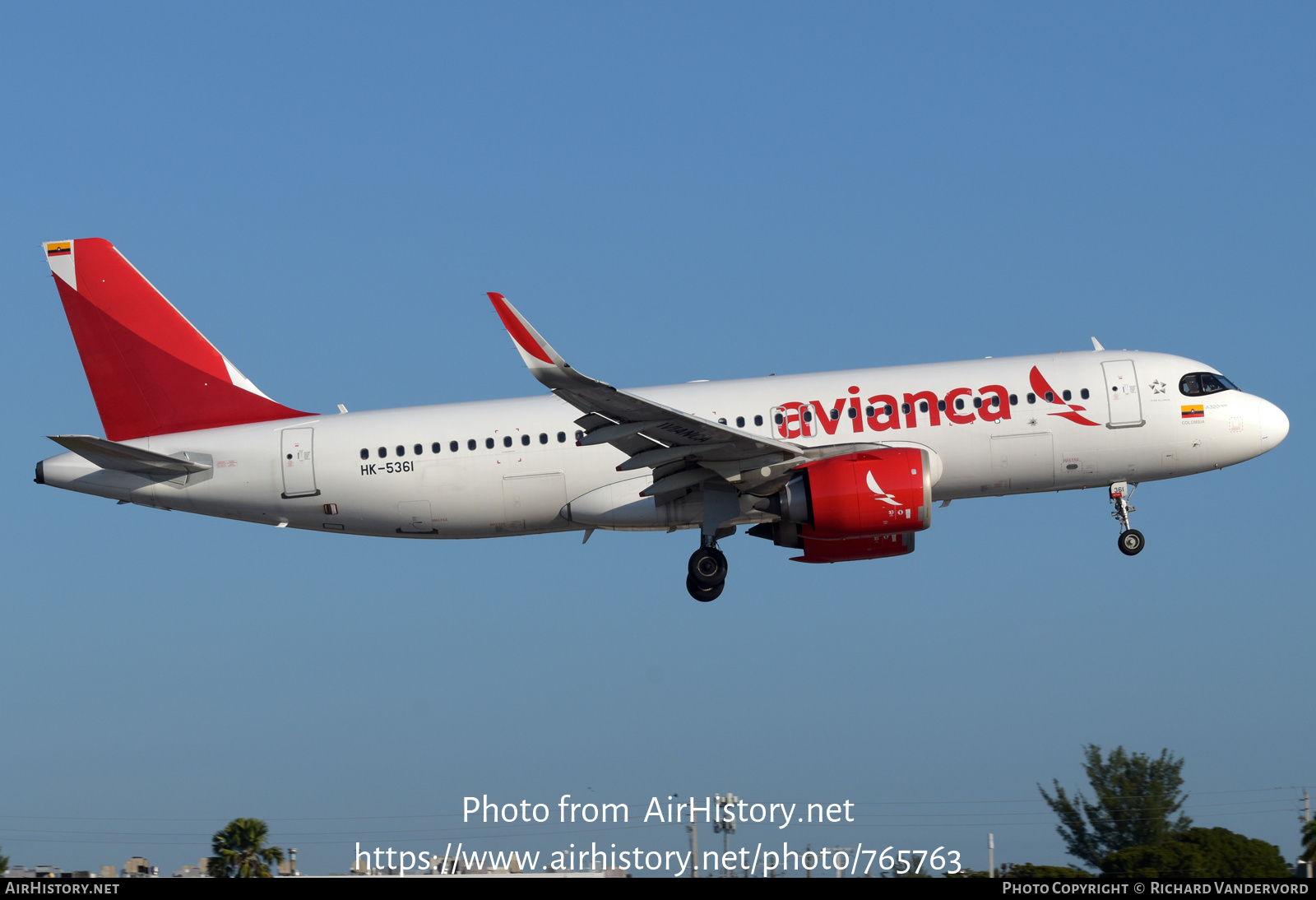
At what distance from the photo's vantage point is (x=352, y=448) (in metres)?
32.4

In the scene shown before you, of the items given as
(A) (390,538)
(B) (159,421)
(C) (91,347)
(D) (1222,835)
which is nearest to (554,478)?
(A) (390,538)

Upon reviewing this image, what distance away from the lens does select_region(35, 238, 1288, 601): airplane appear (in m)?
30.2

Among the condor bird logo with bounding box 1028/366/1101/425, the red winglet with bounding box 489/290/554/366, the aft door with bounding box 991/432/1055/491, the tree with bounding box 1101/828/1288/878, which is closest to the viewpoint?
the red winglet with bounding box 489/290/554/366

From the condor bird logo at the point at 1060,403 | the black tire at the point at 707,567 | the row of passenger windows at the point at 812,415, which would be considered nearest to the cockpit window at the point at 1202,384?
the row of passenger windows at the point at 812,415

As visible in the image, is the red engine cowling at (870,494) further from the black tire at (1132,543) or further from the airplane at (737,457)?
the black tire at (1132,543)

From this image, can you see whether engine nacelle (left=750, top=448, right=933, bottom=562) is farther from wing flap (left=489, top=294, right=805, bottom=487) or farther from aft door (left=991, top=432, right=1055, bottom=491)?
aft door (left=991, top=432, right=1055, bottom=491)

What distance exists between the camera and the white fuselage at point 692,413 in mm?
31188

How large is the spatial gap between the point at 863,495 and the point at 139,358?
710 inches

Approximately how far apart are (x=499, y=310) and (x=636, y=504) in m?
6.87

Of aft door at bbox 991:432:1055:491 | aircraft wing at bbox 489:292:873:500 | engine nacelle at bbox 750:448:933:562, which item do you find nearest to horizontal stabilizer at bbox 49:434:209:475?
aircraft wing at bbox 489:292:873:500

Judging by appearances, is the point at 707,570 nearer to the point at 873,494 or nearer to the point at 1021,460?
the point at 873,494

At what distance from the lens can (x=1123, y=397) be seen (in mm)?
31578

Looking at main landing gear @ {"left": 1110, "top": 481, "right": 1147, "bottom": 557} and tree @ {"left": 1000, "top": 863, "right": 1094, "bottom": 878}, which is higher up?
main landing gear @ {"left": 1110, "top": 481, "right": 1147, "bottom": 557}

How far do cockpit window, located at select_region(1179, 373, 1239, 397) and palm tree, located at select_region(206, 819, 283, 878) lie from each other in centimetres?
3473
